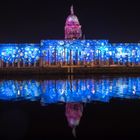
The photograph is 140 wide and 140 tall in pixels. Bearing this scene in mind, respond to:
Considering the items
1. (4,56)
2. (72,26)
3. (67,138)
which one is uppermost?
(72,26)

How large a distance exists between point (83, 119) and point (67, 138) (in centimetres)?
270

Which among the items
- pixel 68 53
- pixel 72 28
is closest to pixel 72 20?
pixel 72 28

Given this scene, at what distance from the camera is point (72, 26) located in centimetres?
7488

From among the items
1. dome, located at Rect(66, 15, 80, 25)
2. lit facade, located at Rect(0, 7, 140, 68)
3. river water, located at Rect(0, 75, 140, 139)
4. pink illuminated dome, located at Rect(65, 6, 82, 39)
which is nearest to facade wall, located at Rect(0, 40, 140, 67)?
lit facade, located at Rect(0, 7, 140, 68)

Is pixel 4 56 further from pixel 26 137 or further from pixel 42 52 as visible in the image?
pixel 26 137

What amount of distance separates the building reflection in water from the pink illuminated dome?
192 feet

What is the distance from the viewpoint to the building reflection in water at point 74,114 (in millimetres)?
12495

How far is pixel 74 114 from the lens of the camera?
14023 mm

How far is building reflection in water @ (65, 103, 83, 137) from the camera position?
12495 millimetres

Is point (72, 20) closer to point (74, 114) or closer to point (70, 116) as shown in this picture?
point (74, 114)

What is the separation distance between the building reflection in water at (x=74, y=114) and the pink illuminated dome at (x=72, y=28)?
58485mm

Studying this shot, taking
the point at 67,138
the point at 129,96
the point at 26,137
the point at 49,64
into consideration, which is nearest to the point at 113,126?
the point at 67,138

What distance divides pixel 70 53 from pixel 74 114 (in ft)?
176

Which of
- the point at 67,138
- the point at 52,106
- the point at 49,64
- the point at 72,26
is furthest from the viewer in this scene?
the point at 72,26
